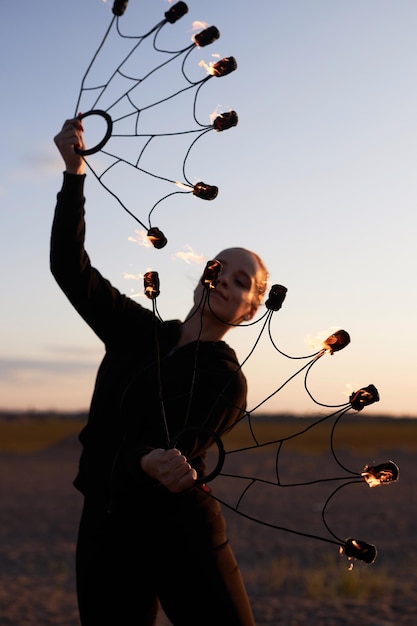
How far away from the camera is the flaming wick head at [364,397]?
2461mm

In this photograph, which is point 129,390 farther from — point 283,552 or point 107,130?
point 283,552

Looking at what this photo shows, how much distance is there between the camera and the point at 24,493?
19328 mm

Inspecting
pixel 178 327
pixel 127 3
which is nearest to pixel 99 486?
pixel 178 327

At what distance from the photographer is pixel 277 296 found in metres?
2.64

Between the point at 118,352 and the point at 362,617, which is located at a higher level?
the point at 118,352

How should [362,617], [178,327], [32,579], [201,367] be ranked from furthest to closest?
[32,579]
[362,617]
[178,327]
[201,367]

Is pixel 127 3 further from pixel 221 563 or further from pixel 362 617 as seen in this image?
pixel 362 617

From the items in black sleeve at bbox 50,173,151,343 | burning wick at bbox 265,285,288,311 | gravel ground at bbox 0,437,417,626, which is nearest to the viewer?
burning wick at bbox 265,285,288,311

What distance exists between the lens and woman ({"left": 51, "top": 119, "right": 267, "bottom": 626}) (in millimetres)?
A: 2697

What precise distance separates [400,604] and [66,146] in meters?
6.68

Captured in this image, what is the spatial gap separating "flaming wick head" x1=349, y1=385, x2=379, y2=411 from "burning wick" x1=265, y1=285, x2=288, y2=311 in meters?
0.38

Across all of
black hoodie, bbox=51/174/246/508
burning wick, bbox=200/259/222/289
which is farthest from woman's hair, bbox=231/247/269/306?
burning wick, bbox=200/259/222/289

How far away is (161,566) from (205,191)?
4.00 feet

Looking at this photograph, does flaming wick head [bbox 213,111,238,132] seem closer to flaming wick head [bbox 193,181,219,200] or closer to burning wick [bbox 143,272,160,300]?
flaming wick head [bbox 193,181,219,200]
